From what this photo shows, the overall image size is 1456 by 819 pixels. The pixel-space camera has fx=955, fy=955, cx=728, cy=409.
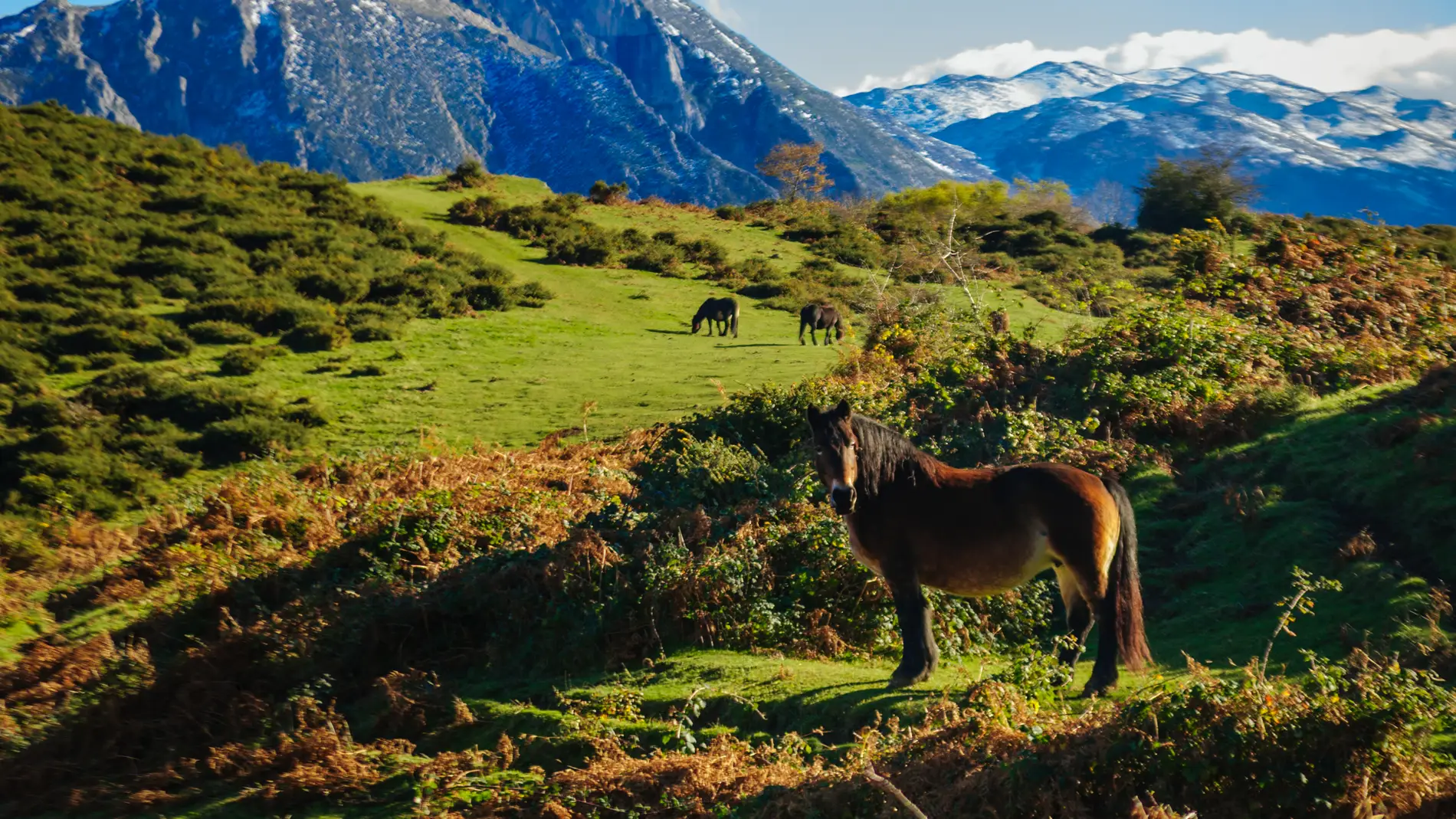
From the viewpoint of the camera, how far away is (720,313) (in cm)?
2744

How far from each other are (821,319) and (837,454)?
2023cm

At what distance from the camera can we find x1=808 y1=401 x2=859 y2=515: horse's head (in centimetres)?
650

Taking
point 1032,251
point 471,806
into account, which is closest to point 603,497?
point 471,806

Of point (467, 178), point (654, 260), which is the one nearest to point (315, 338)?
point (654, 260)

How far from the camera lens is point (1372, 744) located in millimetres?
4281

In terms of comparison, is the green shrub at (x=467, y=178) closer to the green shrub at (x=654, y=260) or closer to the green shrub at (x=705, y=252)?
the green shrub at (x=654, y=260)

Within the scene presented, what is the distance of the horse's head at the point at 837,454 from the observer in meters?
6.50

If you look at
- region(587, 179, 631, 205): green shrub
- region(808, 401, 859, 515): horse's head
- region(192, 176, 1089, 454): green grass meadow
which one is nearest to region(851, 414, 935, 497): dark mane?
region(808, 401, 859, 515): horse's head

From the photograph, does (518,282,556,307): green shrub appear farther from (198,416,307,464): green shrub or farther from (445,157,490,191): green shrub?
(445,157,490,191): green shrub

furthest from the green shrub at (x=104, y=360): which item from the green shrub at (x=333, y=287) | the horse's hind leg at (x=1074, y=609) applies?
the horse's hind leg at (x=1074, y=609)

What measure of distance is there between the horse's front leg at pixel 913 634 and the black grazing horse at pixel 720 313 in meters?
20.4

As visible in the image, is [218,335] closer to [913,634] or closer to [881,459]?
[881,459]

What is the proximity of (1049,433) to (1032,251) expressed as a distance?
31.9 metres

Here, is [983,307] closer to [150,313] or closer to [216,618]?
[216,618]
